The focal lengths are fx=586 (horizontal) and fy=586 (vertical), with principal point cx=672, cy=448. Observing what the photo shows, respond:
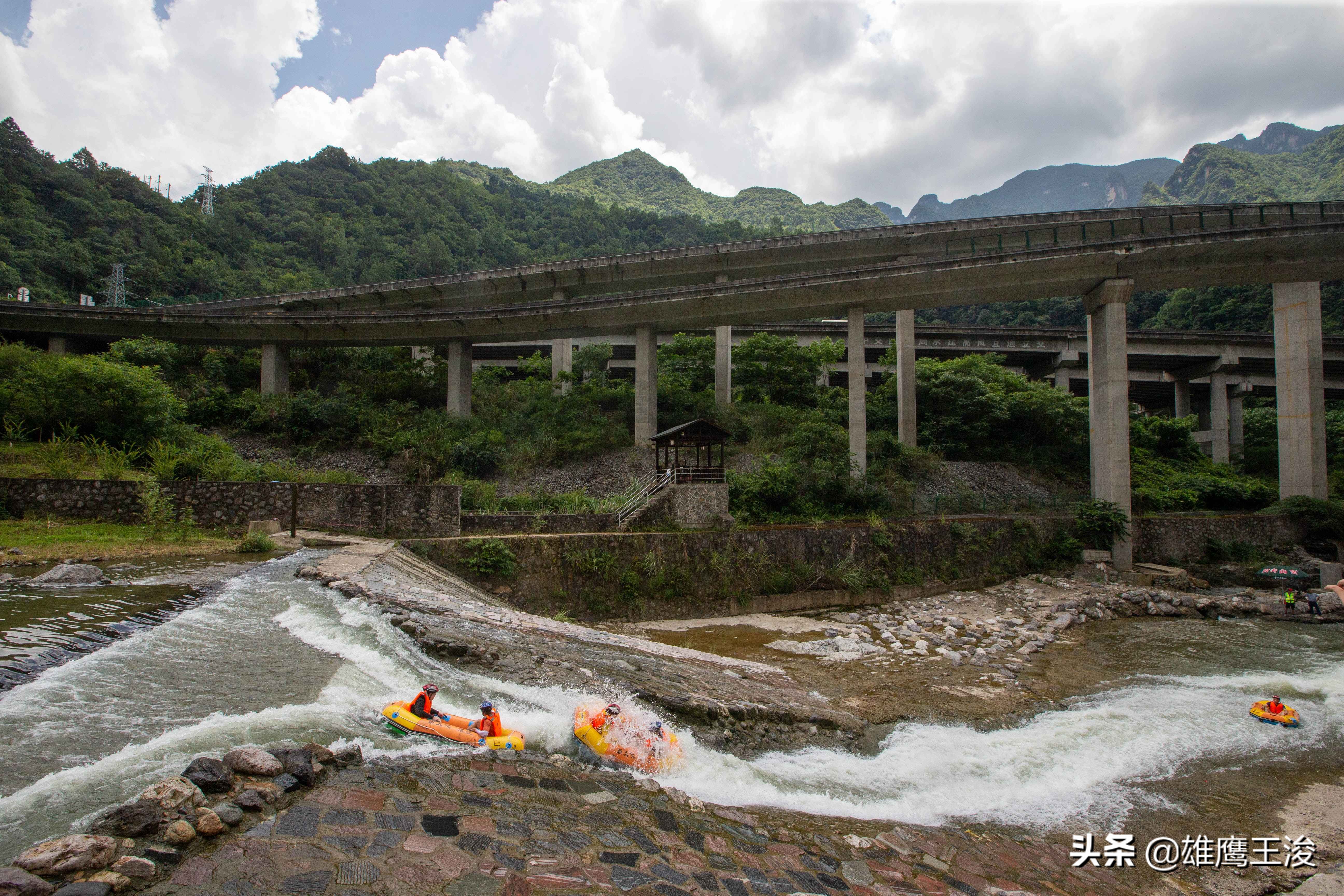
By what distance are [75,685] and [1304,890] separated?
1192 centimetres

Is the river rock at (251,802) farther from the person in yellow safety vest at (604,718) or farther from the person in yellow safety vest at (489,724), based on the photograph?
the person in yellow safety vest at (604,718)

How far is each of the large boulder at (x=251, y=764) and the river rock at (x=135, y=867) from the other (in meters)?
1.10

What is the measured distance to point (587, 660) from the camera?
8.65 metres

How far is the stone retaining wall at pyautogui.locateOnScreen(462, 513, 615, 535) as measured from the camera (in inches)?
631

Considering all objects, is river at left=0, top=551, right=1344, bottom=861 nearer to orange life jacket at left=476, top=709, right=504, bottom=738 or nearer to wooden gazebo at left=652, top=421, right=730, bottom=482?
orange life jacket at left=476, top=709, right=504, bottom=738

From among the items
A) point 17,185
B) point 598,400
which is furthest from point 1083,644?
point 17,185

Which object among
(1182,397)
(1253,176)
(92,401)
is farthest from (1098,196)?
(92,401)

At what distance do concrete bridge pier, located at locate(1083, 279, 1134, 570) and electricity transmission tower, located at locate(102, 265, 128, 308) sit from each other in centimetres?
6389

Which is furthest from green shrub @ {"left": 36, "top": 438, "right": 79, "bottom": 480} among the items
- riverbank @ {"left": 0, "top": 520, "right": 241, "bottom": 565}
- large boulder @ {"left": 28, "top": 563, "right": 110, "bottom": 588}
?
large boulder @ {"left": 28, "top": 563, "right": 110, "bottom": 588}

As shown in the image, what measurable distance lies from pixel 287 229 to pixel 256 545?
64.2 meters

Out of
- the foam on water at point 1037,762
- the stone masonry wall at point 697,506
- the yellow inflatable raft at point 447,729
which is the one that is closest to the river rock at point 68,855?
the yellow inflatable raft at point 447,729

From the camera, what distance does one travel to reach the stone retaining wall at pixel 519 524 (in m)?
16.0

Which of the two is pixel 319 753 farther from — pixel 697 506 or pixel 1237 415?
pixel 1237 415

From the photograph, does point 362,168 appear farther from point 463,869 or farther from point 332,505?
point 463,869
